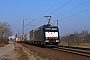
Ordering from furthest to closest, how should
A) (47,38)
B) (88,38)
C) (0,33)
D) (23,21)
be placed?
(0,33), (23,21), (88,38), (47,38)

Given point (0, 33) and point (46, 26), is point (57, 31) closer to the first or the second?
point (46, 26)

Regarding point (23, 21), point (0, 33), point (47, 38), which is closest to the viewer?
point (47, 38)

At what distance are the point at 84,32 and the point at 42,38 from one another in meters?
64.4

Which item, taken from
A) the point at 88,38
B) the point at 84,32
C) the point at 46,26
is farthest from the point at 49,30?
the point at 84,32

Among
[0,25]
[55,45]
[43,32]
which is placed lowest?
[55,45]

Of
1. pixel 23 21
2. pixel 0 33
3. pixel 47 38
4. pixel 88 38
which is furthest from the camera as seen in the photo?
pixel 0 33

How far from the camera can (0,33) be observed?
98.6 metres

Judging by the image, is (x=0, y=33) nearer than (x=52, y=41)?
No

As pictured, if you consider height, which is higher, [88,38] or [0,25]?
[0,25]

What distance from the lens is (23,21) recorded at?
88688 mm

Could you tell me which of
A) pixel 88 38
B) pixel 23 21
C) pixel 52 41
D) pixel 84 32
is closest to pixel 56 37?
pixel 52 41

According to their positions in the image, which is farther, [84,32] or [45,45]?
[84,32]

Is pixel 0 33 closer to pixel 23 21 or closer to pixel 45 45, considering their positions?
pixel 23 21

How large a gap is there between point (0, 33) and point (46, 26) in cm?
6299
